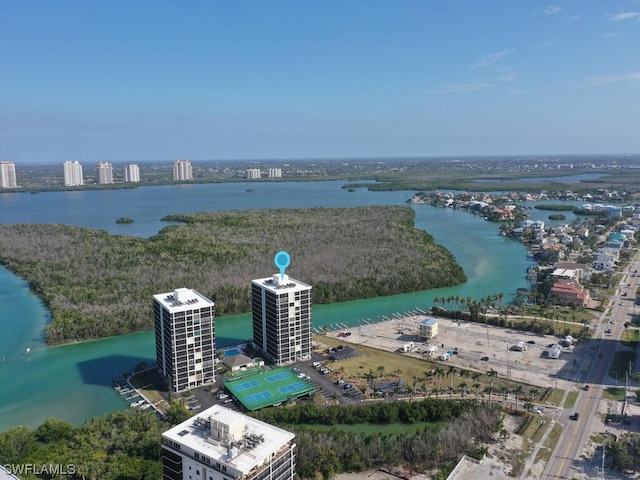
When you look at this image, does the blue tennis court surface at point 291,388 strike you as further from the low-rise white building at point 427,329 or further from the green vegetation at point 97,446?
the low-rise white building at point 427,329

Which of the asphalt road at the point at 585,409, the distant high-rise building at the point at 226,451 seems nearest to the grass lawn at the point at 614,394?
the asphalt road at the point at 585,409

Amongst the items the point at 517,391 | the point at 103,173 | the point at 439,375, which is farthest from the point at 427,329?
the point at 103,173

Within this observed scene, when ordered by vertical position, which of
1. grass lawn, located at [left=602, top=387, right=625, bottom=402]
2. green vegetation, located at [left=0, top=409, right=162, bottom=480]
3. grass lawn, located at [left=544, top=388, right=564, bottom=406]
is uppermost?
green vegetation, located at [left=0, top=409, right=162, bottom=480]

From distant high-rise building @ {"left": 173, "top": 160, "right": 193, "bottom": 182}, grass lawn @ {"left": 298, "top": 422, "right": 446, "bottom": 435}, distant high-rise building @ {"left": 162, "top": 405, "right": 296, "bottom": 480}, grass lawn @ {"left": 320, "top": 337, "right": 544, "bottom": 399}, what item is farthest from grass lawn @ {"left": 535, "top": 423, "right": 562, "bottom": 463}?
distant high-rise building @ {"left": 173, "top": 160, "right": 193, "bottom": 182}

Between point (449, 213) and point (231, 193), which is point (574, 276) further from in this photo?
point (231, 193)

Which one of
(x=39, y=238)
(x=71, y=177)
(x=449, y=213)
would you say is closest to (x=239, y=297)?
(x=39, y=238)

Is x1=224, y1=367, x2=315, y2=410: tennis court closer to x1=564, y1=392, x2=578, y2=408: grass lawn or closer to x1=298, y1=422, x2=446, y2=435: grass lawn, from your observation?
x1=298, y1=422, x2=446, y2=435: grass lawn
